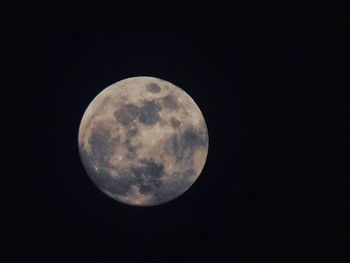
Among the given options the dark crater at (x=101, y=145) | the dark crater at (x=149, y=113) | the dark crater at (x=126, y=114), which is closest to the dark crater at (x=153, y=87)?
the dark crater at (x=149, y=113)

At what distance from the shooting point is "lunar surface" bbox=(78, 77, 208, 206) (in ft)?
19.7

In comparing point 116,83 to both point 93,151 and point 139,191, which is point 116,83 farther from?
point 139,191

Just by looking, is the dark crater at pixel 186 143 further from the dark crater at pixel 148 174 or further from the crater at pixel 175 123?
the dark crater at pixel 148 174

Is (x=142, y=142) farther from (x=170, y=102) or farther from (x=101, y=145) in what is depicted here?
(x=170, y=102)

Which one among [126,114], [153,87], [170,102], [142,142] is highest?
[153,87]

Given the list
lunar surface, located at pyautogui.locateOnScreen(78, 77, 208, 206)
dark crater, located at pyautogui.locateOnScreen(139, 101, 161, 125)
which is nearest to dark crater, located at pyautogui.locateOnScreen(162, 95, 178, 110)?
lunar surface, located at pyautogui.locateOnScreen(78, 77, 208, 206)

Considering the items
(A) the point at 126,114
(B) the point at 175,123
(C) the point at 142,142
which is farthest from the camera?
(B) the point at 175,123

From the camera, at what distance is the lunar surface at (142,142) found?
601 centimetres

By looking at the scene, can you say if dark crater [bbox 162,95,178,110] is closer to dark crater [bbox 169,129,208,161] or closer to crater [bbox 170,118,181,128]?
crater [bbox 170,118,181,128]

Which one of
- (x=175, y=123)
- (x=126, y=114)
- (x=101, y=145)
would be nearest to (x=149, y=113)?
(x=126, y=114)

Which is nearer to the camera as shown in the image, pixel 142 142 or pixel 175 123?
pixel 142 142

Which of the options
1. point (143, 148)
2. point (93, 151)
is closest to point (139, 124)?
point (143, 148)

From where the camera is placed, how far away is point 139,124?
19.6 ft

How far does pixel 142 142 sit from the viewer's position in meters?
5.96
